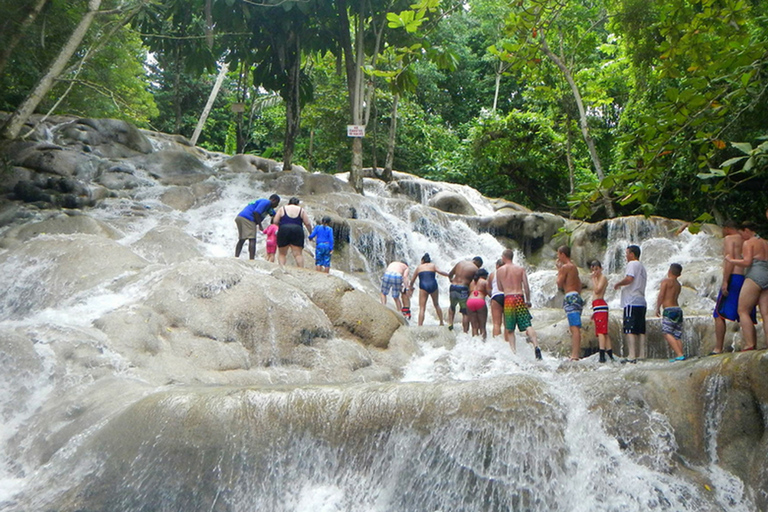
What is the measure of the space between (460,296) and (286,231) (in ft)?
10.1

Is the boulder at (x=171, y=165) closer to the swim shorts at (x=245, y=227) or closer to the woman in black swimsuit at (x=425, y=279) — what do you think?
the swim shorts at (x=245, y=227)

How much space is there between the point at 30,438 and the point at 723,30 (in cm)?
711

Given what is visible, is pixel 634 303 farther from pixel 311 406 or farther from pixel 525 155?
pixel 525 155

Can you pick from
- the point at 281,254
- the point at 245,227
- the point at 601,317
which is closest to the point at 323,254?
the point at 281,254

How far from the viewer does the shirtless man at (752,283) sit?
7594 mm

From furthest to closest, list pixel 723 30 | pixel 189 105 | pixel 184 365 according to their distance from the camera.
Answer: pixel 189 105 < pixel 184 365 < pixel 723 30

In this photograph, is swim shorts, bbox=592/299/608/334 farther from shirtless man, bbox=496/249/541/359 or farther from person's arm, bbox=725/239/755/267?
person's arm, bbox=725/239/755/267

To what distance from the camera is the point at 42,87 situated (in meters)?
12.2

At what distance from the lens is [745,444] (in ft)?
19.8

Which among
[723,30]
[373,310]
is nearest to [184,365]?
[373,310]

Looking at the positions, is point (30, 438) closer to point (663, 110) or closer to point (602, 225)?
point (663, 110)

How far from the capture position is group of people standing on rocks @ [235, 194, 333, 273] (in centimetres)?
1196

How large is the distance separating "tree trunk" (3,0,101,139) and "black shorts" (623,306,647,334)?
390 inches

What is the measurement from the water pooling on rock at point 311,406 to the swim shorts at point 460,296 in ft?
1.88
